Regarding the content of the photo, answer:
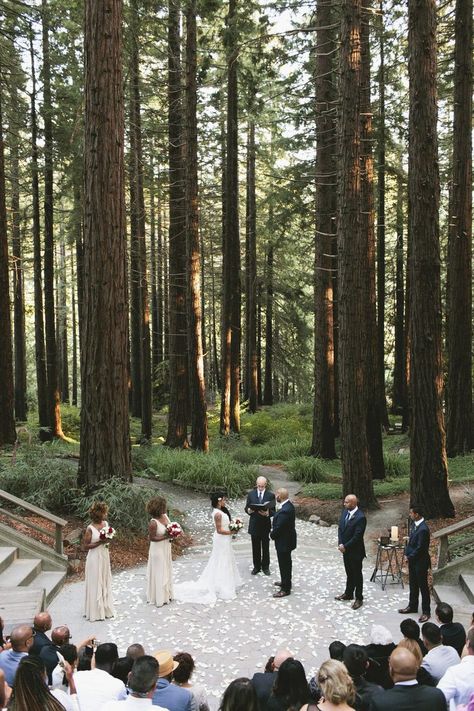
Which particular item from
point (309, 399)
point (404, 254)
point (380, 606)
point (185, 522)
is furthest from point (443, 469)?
point (309, 399)

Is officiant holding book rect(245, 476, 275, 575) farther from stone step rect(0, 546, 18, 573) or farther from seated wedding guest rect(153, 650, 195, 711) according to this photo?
seated wedding guest rect(153, 650, 195, 711)

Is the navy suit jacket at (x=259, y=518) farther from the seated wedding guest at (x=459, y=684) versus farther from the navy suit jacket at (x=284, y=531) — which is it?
the seated wedding guest at (x=459, y=684)

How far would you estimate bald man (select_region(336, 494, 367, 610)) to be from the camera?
871 centimetres

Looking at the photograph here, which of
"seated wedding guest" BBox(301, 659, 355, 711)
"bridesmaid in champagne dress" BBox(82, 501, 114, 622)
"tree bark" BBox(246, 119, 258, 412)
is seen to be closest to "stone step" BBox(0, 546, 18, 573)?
"bridesmaid in champagne dress" BBox(82, 501, 114, 622)

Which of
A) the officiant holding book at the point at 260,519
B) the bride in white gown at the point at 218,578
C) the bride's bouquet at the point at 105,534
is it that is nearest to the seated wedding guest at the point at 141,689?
the bride's bouquet at the point at 105,534

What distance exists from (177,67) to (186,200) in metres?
5.35

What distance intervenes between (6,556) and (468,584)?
7210 millimetres

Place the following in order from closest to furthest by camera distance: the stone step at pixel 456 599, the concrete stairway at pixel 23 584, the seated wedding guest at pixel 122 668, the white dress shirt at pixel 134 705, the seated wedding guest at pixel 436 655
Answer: the white dress shirt at pixel 134 705 < the seated wedding guest at pixel 122 668 < the seated wedding guest at pixel 436 655 < the concrete stairway at pixel 23 584 < the stone step at pixel 456 599

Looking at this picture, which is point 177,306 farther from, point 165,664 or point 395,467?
point 165,664

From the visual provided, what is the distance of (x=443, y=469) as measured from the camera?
11.4 metres

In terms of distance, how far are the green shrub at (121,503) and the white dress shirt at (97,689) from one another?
237 inches

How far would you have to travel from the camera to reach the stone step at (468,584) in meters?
8.53

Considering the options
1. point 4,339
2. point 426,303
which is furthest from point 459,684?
point 4,339

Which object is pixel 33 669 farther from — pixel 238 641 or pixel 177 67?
pixel 177 67
